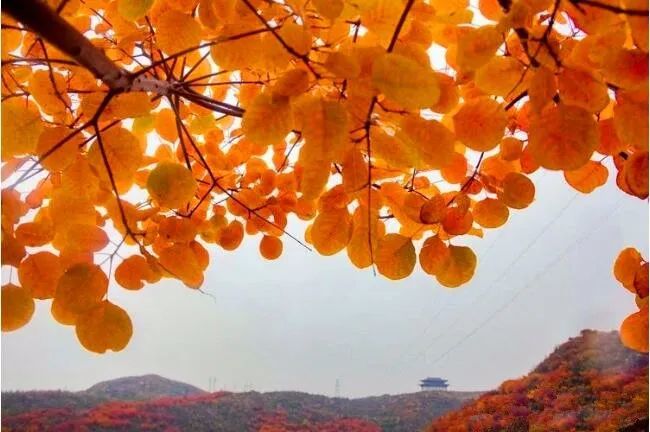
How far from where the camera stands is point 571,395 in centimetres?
291

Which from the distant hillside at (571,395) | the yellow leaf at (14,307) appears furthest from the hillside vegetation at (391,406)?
the yellow leaf at (14,307)

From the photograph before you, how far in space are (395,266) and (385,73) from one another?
0.15 meters

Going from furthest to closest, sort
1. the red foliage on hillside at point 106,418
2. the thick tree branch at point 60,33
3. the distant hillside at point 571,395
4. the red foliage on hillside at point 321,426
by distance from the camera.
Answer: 1. the red foliage on hillside at point 321,426
2. the red foliage on hillside at point 106,418
3. the distant hillside at point 571,395
4. the thick tree branch at point 60,33

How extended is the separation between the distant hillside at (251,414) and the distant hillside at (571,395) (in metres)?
0.88

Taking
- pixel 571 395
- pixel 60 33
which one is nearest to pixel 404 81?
pixel 60 33

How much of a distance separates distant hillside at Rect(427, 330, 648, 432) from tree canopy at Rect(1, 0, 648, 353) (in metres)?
2.42

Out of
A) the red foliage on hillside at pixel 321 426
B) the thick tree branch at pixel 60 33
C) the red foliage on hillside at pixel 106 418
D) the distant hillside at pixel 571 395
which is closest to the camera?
the thick tree branch at pixel 60 33

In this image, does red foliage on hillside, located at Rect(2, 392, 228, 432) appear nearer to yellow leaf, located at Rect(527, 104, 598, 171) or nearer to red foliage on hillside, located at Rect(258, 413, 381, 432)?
red foliage on hillside, located at Rect(258, 413, 381, 432)

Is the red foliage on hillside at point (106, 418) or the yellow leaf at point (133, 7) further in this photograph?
the red foliage on hillside at point (106, 418)

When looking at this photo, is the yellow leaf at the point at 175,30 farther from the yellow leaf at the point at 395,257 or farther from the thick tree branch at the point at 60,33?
the yellow leaf at the point at 395,257

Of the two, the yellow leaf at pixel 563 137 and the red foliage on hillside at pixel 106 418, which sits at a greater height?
the yellow leaf at pixel 563 137

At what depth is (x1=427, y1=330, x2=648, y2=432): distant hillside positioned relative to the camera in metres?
2.55

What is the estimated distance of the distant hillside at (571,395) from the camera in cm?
255

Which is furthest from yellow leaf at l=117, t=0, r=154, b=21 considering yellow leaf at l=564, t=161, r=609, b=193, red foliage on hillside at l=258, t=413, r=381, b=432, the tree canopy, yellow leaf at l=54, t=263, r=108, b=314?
red foliage on hillside at l=258, t=413, r=381, b=432
